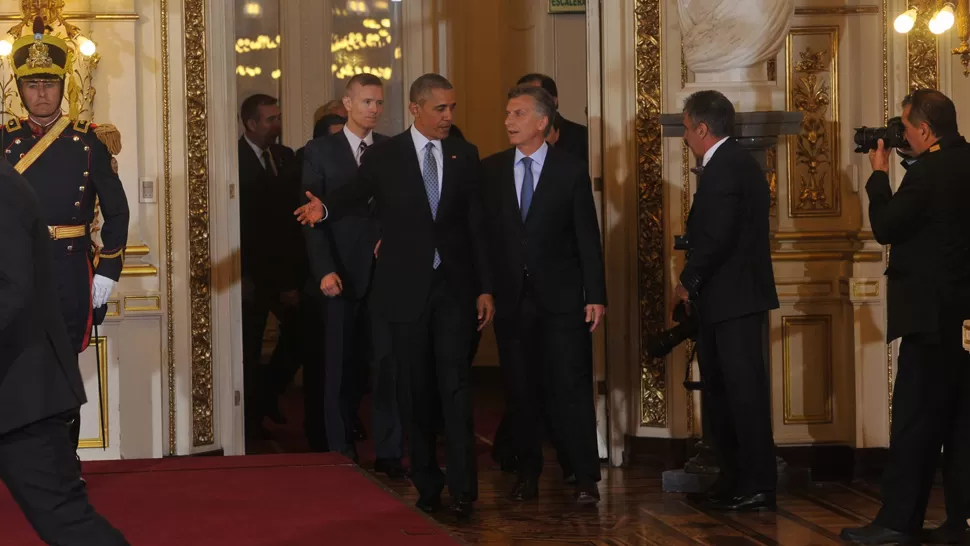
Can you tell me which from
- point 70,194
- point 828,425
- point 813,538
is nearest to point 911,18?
point 828,425

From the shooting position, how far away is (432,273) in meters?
5.44

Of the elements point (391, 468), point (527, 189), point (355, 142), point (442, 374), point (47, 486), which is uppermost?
point (355, 142)

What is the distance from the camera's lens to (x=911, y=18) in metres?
6.31

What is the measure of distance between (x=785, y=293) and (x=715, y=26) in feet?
4.35

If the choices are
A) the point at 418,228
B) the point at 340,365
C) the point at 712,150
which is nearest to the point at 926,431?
the point at 712,150

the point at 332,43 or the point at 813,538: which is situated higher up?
the point at 332,43

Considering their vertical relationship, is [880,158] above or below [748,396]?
above

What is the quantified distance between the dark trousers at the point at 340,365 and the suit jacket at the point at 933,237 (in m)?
2.43

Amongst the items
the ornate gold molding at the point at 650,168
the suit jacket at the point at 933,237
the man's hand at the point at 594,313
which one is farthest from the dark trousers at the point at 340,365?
the suit jacket at the point at 933,237

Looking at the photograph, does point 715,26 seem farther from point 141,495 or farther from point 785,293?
point 141,495

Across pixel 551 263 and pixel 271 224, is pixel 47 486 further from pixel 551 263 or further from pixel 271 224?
pixel 271 224

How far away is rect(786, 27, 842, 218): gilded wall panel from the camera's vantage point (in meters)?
6.63

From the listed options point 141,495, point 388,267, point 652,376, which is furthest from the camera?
point 652,376

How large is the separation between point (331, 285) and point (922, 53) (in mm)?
2761
